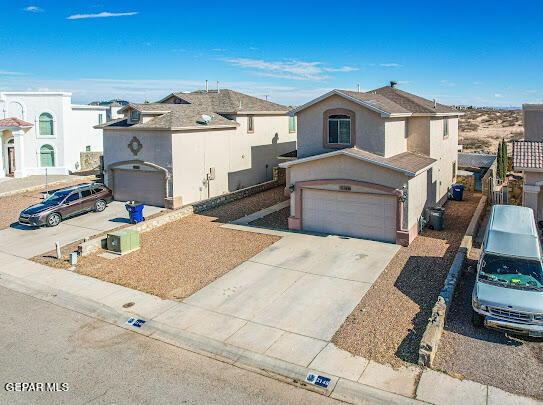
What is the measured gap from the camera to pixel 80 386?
31.1 feet

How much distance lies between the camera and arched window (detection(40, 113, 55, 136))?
34.8 meters

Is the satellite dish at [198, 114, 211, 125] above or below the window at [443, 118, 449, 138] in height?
above

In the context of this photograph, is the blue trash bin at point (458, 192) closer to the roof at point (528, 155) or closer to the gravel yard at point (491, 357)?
Answer: the roof at point (528, 155)

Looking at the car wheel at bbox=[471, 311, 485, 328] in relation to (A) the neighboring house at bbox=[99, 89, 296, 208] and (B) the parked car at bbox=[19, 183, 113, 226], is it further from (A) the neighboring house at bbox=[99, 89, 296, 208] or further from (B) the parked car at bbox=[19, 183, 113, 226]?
(B) the parked car at bbox=[19, 183, 113, 226]

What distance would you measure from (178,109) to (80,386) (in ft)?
64.6

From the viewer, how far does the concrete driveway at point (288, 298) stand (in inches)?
445

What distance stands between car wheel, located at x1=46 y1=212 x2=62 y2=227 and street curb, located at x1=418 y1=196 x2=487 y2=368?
17.1 meters

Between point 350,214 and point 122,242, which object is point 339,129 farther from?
point 122,242

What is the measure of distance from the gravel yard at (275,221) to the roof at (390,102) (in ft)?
17.0

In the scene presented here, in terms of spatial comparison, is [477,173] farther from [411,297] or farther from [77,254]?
[77,254]

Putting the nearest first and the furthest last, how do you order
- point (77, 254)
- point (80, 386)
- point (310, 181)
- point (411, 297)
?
point (80, 386) < point (411, 297) < point (77, 254) < point (310, 181)

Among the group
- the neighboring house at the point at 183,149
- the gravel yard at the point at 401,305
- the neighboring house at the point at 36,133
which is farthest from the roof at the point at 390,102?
the neighboring house at the point at 36,133

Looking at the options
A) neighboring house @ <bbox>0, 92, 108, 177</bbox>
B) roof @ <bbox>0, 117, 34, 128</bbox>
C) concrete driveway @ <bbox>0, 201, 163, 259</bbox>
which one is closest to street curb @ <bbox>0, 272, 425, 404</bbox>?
concrete driveway @ <bbox>0, 201, 163, 259</bbox>

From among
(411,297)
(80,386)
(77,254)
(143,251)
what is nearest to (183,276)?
(143,251)
